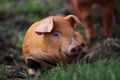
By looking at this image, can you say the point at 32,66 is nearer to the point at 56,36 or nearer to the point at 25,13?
the point at 56,36

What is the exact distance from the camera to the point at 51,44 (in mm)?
5637

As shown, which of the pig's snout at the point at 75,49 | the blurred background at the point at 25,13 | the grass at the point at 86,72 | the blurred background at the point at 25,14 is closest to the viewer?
the grass at the point at 86,72

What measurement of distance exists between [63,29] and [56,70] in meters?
0.49

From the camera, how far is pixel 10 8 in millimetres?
11328

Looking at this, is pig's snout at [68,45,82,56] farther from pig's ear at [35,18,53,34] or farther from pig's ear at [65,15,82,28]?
pig's ear at [65,15,82,28]

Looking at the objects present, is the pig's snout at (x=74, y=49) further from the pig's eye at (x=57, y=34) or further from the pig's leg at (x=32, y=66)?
the pig's leg at (x=32, y=66)

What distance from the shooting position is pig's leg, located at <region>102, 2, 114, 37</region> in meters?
8.77

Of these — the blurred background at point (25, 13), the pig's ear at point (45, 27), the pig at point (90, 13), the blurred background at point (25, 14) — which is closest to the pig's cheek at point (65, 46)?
the pig's ear at point (45, 27)

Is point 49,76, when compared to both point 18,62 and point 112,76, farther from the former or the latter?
point 18,62

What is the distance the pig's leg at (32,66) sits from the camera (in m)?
5.80

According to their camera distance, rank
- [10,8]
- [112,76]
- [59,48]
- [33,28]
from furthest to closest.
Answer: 1. [10,8]
2. [33,28]
3. [59,48]
4. [112,76]

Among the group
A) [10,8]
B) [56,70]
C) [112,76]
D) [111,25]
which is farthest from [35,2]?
[112,76]

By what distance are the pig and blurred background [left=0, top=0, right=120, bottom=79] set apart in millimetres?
243

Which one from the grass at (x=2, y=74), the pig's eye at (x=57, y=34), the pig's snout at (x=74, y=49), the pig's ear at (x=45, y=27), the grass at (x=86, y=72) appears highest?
the pig's ear at (x=45, y=27)
